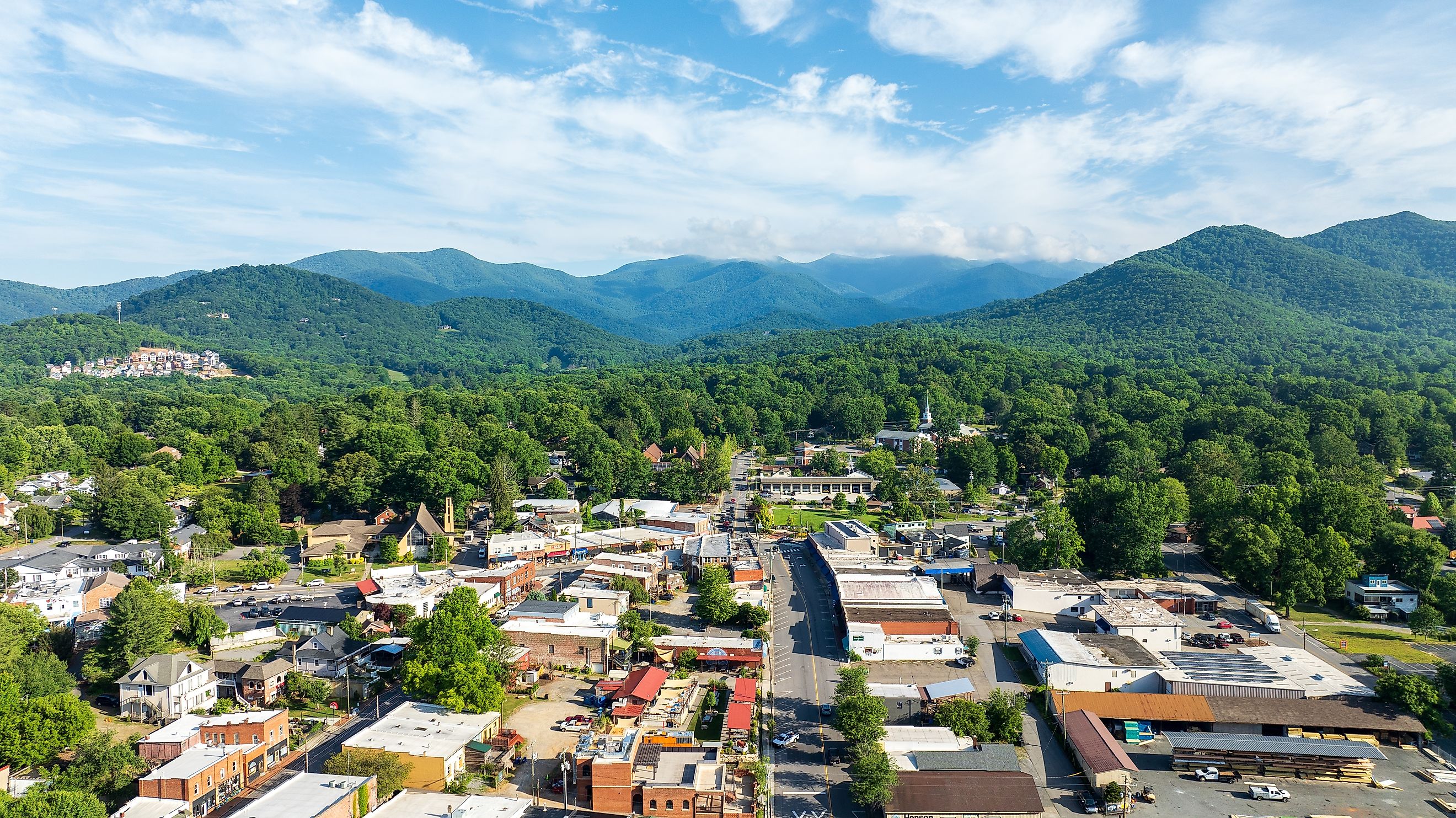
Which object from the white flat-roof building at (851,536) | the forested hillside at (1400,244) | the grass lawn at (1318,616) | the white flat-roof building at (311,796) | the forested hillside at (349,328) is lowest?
the white flat-roof building at (311,796)

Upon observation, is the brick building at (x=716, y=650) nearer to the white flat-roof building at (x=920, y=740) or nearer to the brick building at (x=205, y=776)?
the white flat-roof building at (x=920, y=740)

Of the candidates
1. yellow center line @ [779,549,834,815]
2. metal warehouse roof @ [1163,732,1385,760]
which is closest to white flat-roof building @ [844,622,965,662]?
yellow center line @ [779,549,834,815]

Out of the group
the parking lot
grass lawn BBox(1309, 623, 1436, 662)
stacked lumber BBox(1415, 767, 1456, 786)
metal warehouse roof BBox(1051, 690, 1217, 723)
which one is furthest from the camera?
grass lawn BBox(1309, 623, 1436, 662)

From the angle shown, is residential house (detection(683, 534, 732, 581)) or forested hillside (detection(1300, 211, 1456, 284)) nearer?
residential house (detection(683, 534, 732, 581))

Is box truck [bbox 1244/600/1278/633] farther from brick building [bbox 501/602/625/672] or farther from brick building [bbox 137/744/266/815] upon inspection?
brick building [bbox 137/744/266/815]

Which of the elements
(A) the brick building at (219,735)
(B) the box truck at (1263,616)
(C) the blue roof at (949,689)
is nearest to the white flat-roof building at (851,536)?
(C) the blue roof at (949,689)

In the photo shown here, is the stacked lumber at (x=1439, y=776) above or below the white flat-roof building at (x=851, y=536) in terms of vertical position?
below

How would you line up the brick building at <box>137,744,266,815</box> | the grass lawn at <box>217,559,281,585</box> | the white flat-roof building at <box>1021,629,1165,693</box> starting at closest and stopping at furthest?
the brick building at <box>137,744,266,815</box> < the white flat-roof building at <box>1021,629,1165,693</box> < the grass lawn at <box>217,559,281,585</box>
